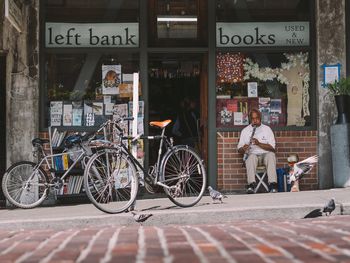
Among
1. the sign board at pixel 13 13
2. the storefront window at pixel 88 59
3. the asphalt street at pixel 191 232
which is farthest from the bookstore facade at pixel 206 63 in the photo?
the asphalt street at pixel 191 232

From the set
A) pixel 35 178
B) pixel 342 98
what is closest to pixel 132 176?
pixel 35 178

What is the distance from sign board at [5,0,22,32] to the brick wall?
3.72m

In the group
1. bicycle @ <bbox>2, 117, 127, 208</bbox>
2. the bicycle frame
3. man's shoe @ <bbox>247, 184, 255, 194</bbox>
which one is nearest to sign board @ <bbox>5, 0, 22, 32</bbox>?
bicycle @ <bbox>2, 117, 127, 208</bbox>

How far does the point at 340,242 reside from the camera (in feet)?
17.3

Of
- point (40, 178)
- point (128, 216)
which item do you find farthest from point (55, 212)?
point (128, 216)

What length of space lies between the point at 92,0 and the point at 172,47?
1.60 metres

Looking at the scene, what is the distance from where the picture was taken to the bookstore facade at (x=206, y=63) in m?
10.1

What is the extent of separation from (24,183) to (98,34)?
2896mm

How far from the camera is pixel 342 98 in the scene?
31.9 feet

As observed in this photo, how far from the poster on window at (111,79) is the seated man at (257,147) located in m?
2.29

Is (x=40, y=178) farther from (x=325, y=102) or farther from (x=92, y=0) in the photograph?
(x=325, y=102)

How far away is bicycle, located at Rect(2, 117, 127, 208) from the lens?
349 inches

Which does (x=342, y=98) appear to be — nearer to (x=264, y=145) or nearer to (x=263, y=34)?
(x=264, y=145)

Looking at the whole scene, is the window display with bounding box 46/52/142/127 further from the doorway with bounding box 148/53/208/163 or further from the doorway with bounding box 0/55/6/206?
the doorway with bounding box 0/55/6/206
